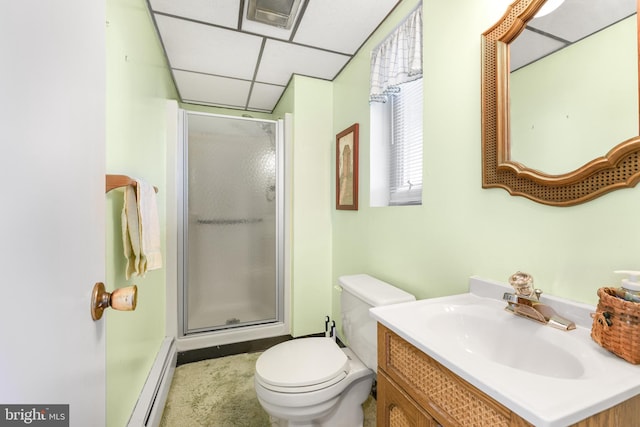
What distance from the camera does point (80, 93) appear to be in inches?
20.0

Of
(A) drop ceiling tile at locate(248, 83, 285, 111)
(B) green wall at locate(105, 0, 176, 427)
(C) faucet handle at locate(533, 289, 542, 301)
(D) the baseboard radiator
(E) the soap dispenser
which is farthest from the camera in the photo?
(A) drop ceiling tile at locate(248, 83, 285, 111)

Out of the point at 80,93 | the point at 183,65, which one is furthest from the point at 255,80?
the point at 80,93

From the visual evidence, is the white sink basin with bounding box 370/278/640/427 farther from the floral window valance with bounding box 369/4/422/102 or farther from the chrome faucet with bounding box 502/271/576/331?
the floral window valance with bounding box 369/4/422/102

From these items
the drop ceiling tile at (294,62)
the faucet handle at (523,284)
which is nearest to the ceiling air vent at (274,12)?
the drop ceiling tile at (294,62)

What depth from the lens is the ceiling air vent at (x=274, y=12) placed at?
152cm

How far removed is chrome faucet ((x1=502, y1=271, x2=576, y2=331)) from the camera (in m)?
0.81

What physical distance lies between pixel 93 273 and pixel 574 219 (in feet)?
4.10

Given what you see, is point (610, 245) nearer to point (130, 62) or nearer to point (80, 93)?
point (80, 93)

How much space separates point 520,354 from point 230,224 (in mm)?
2047

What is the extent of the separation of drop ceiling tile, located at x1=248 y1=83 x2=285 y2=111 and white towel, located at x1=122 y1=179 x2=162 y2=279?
1732mm

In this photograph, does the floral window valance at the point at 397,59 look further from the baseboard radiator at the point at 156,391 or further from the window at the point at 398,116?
the baseboard radiator at the point at 156,391

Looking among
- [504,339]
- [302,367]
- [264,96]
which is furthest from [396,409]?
[264,96]

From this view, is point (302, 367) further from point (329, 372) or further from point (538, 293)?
point (538, 293)

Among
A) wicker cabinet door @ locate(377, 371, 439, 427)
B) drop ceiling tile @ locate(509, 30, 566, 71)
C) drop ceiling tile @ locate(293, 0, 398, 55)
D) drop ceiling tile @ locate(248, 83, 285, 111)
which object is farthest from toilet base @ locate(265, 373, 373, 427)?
drop ceiling tile @ locate(248, 83, 285, 111)
